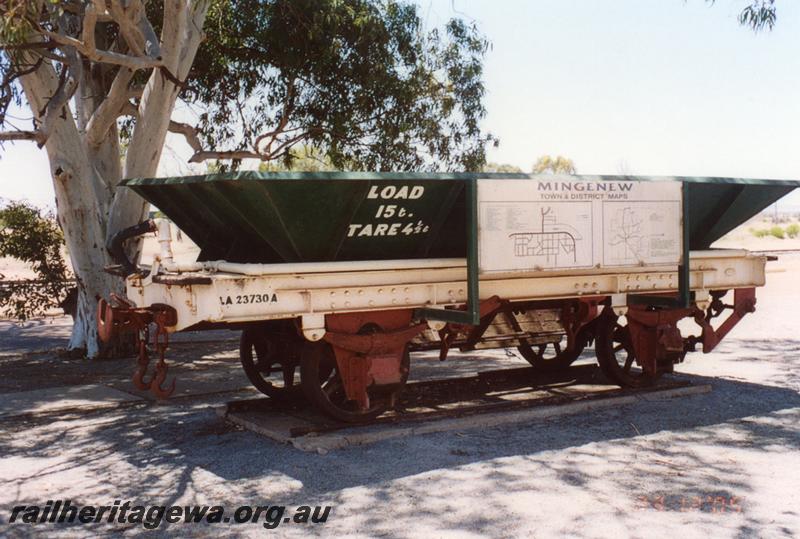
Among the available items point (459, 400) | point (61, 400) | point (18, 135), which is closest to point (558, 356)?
point (459, 400)

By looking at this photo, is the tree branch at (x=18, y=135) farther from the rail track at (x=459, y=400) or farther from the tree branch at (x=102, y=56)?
the rail track at (x=459, y=400)

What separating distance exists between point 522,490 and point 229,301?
267cm

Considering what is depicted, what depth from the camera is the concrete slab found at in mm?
9258

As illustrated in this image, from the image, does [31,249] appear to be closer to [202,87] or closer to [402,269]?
[202,87]

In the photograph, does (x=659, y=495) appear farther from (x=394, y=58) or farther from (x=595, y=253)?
Answer: (x=394, y=58)

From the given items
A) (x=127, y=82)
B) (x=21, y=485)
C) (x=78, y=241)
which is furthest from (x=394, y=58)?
(x=21, y=485)

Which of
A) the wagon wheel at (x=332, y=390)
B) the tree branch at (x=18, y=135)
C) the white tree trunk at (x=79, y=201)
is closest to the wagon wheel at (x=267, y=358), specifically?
the wagon wheel at (x=332, y=390)

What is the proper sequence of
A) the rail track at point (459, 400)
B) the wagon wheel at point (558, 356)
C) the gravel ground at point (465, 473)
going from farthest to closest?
the wagon wheel at point (558, 356)
the rail track at point (459, 400)
the gravel ground at point (465, 473)

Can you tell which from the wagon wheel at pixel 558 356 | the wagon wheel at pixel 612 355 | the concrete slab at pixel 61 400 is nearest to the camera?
the concrete slab at pixel 61 400

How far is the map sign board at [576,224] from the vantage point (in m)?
7.84
